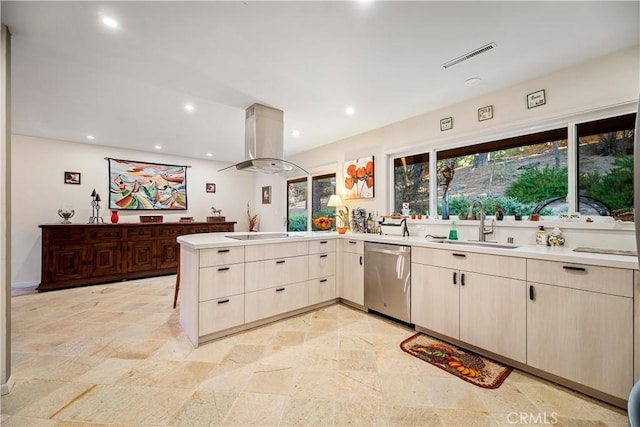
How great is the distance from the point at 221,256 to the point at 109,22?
1.85 m

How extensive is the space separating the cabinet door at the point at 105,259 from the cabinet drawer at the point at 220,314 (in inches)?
122

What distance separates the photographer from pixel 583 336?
5.49 ft

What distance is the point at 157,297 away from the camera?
3.60m

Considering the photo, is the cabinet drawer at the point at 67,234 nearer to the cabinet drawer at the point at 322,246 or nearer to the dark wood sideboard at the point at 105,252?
the dark wood sideboard at the point at 105,252

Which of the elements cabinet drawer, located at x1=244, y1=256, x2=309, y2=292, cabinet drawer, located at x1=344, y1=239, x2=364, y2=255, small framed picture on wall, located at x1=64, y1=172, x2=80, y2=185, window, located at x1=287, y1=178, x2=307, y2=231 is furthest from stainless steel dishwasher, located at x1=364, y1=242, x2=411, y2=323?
small framed picture on wall, located at x1=64, y1=172, x2=80, y2=185

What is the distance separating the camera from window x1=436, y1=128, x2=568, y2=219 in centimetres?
247

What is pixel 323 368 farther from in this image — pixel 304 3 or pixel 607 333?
pixel 304 3

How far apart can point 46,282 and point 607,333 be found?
241 inches

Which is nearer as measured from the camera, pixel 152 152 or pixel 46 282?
pixel 46 282

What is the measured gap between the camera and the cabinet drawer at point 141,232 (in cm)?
448

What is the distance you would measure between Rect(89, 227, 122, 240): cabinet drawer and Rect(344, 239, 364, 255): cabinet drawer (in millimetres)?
3822

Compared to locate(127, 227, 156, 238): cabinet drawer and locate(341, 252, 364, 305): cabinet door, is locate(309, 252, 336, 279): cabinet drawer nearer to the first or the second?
locate(341, 252, 364, 305): cabinet door

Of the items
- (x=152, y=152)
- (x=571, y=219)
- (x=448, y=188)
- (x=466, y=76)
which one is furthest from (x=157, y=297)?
(x=571, y=219)

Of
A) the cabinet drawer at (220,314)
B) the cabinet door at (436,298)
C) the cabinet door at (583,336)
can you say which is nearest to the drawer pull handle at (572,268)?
the cabinet door at (583,336)
